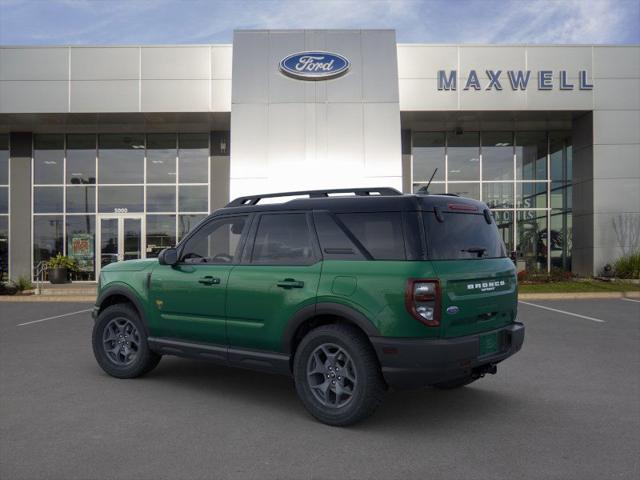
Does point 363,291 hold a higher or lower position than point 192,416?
higher

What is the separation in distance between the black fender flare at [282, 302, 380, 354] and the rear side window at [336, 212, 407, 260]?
1.56 feet

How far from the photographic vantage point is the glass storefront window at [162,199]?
67.1ft

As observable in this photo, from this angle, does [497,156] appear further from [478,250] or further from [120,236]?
[478,250]

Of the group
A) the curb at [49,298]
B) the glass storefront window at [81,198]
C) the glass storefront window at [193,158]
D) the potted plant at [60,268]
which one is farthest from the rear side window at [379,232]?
the glass storefront window at [81,198]

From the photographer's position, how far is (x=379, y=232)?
441cm

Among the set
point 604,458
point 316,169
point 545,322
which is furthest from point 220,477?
point 316,169

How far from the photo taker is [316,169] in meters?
15.9

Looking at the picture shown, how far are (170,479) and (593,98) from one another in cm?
1916

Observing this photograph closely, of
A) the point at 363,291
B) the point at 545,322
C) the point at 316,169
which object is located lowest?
the point at 545,322

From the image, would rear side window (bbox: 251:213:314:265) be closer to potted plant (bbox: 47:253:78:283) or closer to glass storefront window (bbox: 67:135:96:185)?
potted plant (bbox: 47:253:78:283)

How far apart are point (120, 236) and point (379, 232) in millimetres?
17591

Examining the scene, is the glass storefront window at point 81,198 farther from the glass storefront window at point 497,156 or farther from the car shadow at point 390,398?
the car shadow at point 390,398

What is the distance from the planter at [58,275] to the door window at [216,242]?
15.4m

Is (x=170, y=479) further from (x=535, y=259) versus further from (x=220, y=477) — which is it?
(x=535, y=259)
